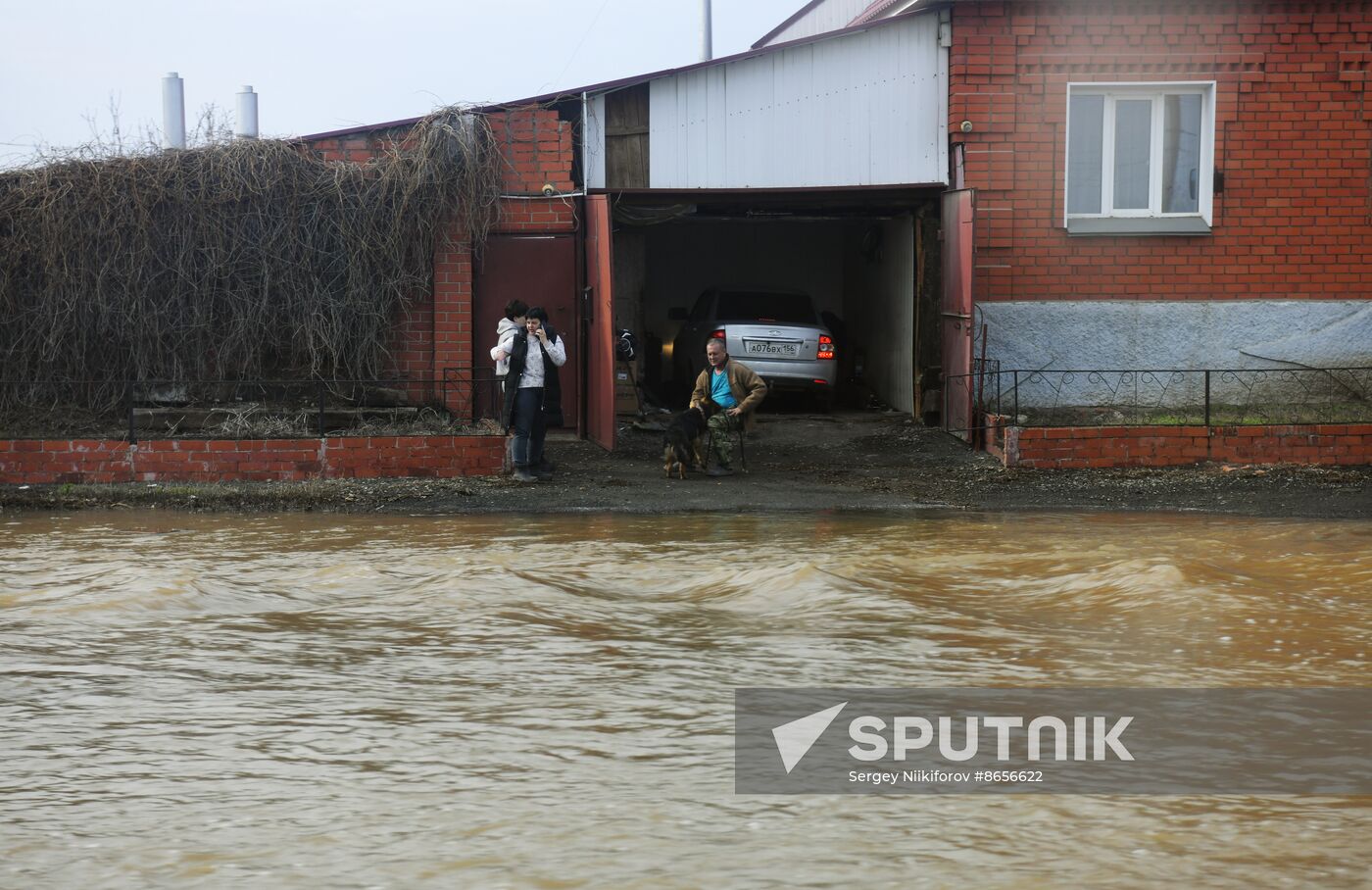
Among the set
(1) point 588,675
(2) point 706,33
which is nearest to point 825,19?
(2) point 706,33

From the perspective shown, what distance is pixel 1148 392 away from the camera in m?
14.3

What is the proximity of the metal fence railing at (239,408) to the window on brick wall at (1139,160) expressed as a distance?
6200 millimetres

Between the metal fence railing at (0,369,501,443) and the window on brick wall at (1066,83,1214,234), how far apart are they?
620cm

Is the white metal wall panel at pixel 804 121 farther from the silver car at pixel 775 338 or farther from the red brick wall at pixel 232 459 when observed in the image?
the red brick wall at pixel 232 459

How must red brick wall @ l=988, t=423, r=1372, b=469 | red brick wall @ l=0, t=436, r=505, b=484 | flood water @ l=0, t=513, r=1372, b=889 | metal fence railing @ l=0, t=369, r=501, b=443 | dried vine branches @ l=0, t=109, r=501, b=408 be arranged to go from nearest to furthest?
flood water @ l=0, t=513, r=1372, b=889 < red brick wall @ l=0, t=436, r=505, b=484 < red brick wall @ l=988, t=423, r=1372, b=469 < metal fence railing @ l=0, t=369, r=501, b=443 < dried vine branches @ l=0, t=109, r=501, b=408

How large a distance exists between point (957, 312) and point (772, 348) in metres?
2.37

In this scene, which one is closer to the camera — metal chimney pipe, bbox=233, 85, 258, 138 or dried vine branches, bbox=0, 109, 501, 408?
dried vine branches, bbox=0, 109, 501, 408

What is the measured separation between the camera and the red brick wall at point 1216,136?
46.0 feet

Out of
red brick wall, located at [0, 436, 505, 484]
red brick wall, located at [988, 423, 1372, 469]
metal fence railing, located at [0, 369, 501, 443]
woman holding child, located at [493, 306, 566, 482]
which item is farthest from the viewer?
metal fence railing, located at [0, 369, 501, 443]

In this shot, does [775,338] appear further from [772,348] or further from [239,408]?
[239,408]

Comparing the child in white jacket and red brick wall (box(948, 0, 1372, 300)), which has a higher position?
red brick wall (box(948, 0, 1372, 300))

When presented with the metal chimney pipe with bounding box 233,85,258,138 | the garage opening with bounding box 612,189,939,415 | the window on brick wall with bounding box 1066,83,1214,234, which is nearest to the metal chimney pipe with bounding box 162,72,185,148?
the metal chimney pipe with bounding box 233,85,258,138

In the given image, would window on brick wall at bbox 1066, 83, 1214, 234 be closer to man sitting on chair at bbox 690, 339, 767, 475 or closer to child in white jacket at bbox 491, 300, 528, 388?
man sitting on chair at bbox 690, 339, 767, 475

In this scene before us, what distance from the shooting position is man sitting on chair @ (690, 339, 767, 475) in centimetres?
1269
